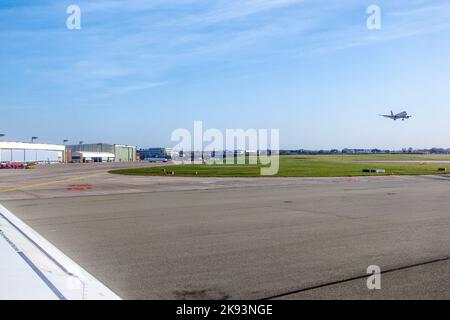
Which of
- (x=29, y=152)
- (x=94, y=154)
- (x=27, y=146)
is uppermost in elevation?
(x=27, y=146)

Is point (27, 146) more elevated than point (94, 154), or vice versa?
point (27, 146)

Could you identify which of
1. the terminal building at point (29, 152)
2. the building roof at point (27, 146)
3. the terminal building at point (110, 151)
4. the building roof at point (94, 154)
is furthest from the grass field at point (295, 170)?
the terminal building at point (110, 151)

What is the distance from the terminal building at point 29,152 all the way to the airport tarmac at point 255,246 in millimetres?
100947

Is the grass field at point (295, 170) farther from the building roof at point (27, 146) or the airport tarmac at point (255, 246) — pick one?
the building roof at point (27, 146)

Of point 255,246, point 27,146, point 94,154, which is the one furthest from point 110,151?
point 255,246

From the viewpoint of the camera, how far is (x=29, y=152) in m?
120

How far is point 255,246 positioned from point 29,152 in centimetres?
12362

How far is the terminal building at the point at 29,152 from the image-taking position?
4257 inches

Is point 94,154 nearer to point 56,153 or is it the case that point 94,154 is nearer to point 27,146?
point 56,153

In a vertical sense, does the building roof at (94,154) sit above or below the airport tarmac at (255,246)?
above

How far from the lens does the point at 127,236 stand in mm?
11000
